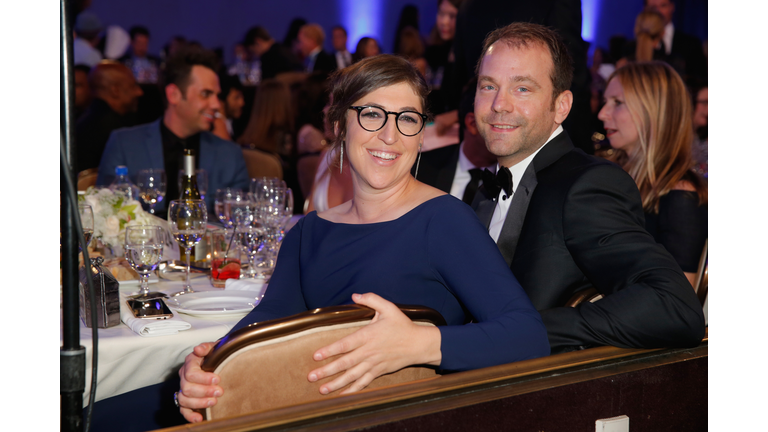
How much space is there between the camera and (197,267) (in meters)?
2.62

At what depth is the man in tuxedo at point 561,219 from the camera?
1508 mm

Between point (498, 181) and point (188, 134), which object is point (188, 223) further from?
point (188, 134)

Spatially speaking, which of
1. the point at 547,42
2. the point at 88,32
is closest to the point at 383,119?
the point at 547,42

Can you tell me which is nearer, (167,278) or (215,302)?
(215,302)

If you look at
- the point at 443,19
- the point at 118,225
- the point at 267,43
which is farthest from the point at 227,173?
the point at 267,43

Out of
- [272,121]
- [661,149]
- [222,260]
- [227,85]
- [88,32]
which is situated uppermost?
[88,32]

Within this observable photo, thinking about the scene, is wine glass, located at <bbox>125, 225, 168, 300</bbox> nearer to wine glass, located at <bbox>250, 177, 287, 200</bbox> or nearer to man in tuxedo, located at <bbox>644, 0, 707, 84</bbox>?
wine glass, located at <bbox>250, 177, 287, 200</bbox>

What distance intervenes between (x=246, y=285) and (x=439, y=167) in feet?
4.32

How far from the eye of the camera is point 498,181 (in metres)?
2.04

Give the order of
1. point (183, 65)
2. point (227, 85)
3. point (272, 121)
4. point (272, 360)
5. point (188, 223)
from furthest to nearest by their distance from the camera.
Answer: point (227, 85), point (272, 121), point (183, 65), point (188, 223), point (272, 360)

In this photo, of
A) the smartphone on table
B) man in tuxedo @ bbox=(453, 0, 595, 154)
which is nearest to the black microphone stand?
the smartphone on table

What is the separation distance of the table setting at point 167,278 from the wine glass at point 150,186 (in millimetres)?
488

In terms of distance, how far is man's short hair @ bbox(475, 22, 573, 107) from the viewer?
1.98 meters

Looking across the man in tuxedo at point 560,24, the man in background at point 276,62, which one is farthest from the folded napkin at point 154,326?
the man in background at point 276,62
